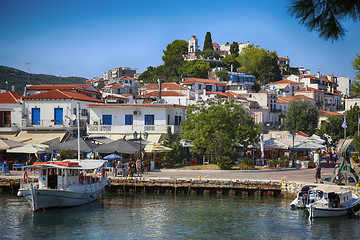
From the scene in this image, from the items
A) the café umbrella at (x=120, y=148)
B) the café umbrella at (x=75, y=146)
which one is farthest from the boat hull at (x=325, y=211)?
the café umbrella at (x=75, y=146)

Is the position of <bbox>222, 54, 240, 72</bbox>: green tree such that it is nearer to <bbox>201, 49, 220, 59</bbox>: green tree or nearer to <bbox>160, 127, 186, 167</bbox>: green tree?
<bbox>201, 49, 220, 59</bbox>: green tree

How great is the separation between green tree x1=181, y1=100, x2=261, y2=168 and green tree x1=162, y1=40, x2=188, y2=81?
242 feet

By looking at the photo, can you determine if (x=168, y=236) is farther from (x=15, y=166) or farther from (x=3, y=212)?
(x=15, y=166)

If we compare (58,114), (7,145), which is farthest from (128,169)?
(58,114)

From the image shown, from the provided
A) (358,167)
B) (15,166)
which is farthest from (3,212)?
(358,167)

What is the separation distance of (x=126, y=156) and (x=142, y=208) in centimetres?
1469

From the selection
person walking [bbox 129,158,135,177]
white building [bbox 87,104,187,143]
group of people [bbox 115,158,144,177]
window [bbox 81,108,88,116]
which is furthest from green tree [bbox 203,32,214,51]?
group of people [bbox 115,158,144,177]

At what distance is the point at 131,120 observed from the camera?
4925 cm

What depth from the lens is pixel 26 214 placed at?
28.1 m

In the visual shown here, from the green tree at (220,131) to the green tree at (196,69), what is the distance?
73.9 meters

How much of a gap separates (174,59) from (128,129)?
80.4 metres

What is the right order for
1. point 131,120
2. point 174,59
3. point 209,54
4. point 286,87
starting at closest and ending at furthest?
point 131,120
point 286,87
point 174,59
point 209,54

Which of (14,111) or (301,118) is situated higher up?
(301,118)

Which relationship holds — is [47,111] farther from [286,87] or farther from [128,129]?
[286,87]
